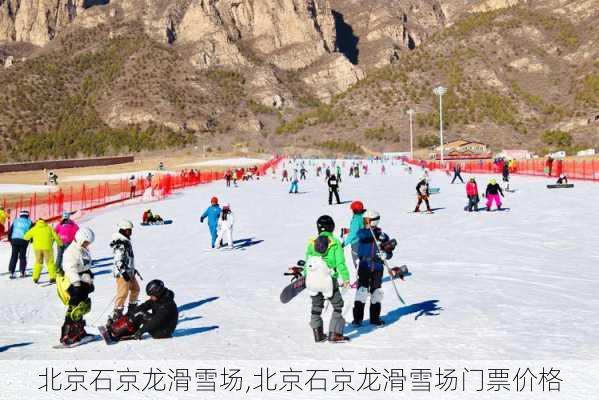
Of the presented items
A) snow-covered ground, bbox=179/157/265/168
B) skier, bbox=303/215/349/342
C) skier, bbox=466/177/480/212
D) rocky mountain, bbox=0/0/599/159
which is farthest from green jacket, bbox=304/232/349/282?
rocky mountain, bbox=0/0/599/159

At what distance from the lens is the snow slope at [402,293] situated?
841 cm

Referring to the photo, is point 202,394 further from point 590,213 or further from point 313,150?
point 313,150

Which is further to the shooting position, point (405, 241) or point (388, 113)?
point (388, 113)

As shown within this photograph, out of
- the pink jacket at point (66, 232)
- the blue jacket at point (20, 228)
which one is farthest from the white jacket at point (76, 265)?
the blue jacket at point (20, 228)

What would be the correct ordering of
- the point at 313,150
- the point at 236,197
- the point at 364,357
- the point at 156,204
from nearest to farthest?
the point at 364,357 < the point at 156,204 < the point at 236,197 < the point at 313,150

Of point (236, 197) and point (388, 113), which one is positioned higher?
point (388, 113)

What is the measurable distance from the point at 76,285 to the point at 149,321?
1047 mm

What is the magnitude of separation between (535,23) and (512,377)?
593 ft

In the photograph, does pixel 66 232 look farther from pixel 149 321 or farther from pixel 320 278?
pixel 320 278

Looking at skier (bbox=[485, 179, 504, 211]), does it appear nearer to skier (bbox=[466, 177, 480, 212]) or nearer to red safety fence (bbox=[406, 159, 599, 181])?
skier (bbox=[466, 177, 480, 212])

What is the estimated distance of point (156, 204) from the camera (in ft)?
109

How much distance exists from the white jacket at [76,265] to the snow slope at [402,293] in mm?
892

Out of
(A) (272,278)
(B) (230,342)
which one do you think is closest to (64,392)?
(B) (230,342)

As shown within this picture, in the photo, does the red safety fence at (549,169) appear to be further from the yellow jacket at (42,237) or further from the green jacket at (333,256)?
the green jacket at (333,256)
